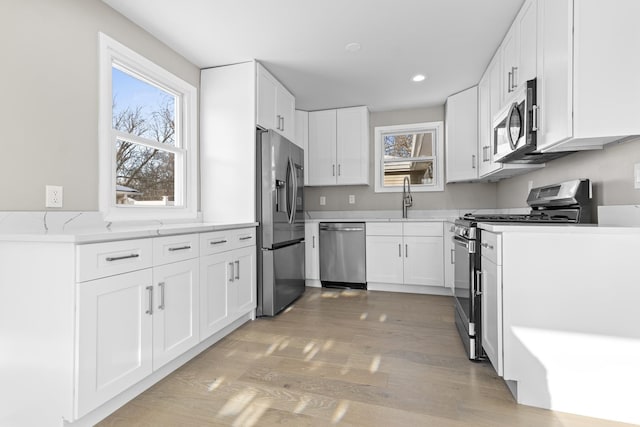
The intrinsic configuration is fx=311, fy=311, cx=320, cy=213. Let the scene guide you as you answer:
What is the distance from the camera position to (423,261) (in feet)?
12.1

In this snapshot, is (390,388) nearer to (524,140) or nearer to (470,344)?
(470,344)

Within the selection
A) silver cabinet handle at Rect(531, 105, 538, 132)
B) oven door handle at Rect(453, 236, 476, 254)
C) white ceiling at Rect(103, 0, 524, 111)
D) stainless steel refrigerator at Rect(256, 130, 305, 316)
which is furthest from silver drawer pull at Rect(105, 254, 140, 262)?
silver cabinet handle at Rect(531, 105, 538, 132)

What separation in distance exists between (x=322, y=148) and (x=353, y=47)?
1.72 meters

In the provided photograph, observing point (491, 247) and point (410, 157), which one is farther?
point (410, 157)

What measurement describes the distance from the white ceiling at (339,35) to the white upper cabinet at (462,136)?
0.20m

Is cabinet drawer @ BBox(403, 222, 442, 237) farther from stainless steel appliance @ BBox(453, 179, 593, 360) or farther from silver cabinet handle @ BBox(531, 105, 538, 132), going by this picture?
silver cabinet handle @ BBox(531, 105, 538, 132)

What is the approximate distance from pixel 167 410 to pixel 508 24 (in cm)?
340

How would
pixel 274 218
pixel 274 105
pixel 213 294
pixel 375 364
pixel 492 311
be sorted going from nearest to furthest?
pixel 492 311
pixel 375 364
pixel 213 294
pixel 274 218
pixel 274 105

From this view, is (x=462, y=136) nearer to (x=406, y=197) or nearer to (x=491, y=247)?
(x=406, y=197)

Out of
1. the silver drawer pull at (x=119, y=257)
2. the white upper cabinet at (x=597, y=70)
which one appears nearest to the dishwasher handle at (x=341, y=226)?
the white upper cabinet at (x=597, y=70)

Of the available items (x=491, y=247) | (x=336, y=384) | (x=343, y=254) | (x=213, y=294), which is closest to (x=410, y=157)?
(x=343, y=254)

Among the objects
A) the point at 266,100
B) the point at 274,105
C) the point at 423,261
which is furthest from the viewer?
the point at 423,261

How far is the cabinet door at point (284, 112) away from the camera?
3.39 metres

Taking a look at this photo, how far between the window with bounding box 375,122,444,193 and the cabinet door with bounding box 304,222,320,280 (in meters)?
1.16
